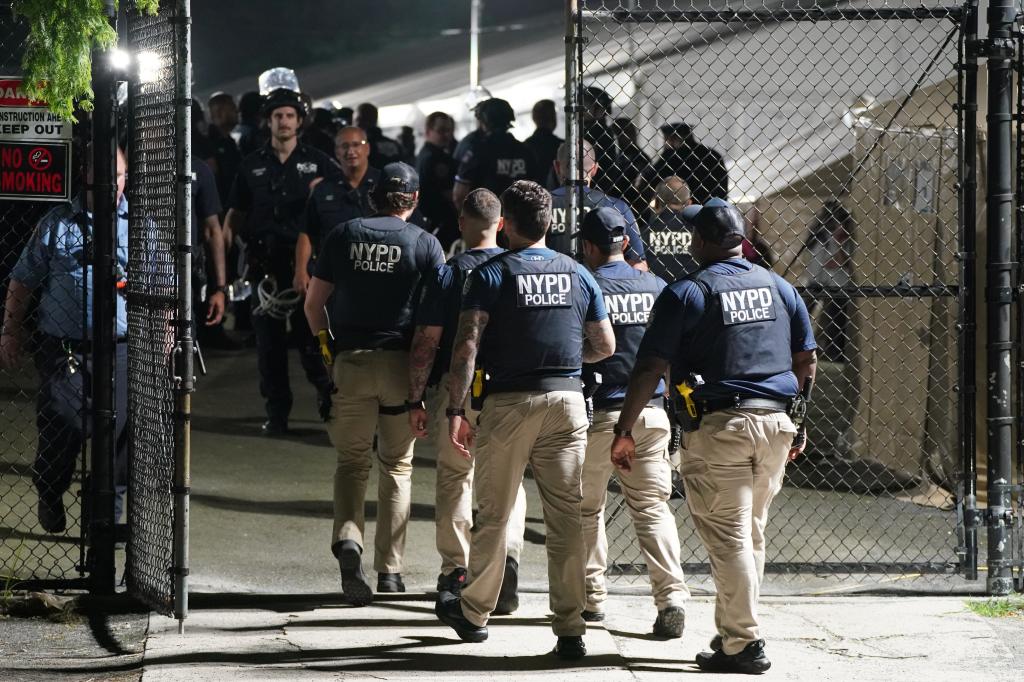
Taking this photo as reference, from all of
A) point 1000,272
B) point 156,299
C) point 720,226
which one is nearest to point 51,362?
point 156,299

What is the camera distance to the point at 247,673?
5.48m

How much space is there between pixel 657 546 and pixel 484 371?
111 centimetres

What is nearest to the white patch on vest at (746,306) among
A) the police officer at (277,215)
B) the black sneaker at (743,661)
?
the black sneaker at (743,661)

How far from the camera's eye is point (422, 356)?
634 centimetres

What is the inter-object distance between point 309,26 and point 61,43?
1647 inches

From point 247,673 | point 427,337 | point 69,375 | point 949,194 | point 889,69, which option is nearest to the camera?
point 247,673

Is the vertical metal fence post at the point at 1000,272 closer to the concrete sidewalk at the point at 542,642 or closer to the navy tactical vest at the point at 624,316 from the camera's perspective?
the concrete sidewalk at the point at 542,642

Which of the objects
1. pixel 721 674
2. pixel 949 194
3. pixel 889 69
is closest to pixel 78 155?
pixel 721 674

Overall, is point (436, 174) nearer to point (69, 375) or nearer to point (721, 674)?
point (69, 375)

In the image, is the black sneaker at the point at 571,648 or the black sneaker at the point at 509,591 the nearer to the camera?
the black sneaker at the point at 571,648

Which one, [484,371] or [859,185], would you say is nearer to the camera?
[484,371]

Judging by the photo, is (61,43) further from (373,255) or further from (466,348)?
(466,348)

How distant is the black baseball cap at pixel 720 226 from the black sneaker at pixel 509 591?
1.73m

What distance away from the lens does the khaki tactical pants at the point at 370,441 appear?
6.67m
